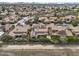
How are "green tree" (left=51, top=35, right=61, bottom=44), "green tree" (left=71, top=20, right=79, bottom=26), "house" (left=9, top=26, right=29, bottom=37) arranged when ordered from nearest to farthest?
1. "green tree" (left=51, top=35, right=61, bottom=44)
2. "house" (left=9, top=26, right=29, bottom=37)
3. "green tree" (left=71, top=20, right=79, bottom=26)

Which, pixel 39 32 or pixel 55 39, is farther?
pixel 39 32

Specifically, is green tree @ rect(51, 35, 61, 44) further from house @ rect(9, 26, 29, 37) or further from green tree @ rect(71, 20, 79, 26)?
green tree @ rect(71, 20, 79, 26)

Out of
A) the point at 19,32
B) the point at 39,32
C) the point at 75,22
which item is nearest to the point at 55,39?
the point at 39,32

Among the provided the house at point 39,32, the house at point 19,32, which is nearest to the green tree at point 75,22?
the house at point 39,32

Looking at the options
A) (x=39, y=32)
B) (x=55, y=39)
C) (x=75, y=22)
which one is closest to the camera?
(x=55, y=39)

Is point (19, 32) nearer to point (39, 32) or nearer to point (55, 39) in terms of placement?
point (39, 32)

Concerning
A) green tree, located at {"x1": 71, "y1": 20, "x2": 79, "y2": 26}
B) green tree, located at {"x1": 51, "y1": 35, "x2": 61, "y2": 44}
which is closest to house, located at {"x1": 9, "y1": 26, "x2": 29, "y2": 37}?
green tree, located at {"x1": 51, "y1": 35, "x2": 61, "y2": 44}

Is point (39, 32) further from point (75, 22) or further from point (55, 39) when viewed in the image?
point (75, 22)

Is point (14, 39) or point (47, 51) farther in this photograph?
point (14, 39)

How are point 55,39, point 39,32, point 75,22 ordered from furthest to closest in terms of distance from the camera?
point 75,22, point 39,32, point 55,39

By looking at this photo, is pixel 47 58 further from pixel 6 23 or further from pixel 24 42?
pixel 6 23

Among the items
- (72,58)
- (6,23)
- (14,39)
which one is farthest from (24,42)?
(6,23)
